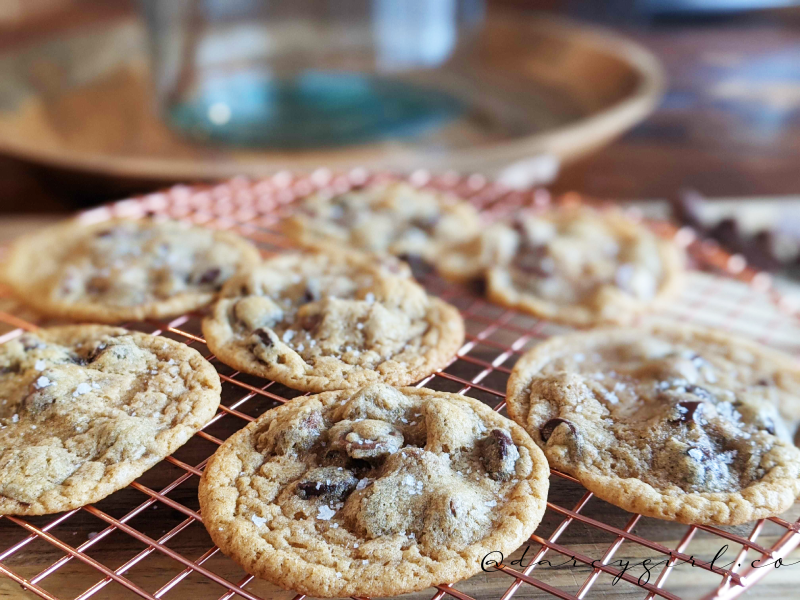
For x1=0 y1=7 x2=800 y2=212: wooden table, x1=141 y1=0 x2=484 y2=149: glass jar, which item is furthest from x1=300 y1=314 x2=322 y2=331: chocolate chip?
x1=141 y1=0 x2=484 y2=149: glass jar

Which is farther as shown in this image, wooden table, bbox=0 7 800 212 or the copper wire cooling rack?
wooden table, bbox=0 7 800 212

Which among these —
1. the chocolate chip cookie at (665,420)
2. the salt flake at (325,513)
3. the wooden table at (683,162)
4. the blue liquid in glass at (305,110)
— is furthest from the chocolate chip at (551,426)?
the blue liquid in glass at (305,110)

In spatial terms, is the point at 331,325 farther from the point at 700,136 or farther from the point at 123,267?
the point at 700,136

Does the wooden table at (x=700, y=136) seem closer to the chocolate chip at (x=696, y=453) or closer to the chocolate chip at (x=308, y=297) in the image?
the chocolate chip at (x=308, y=297)

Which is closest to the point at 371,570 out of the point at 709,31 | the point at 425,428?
the point at 425,428

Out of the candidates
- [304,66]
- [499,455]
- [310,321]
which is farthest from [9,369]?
[304,66]

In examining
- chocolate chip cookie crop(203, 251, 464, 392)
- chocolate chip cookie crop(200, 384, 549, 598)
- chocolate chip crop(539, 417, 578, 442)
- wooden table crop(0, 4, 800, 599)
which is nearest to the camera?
chocolate chip cookie crop(200, 384, 549, 598)

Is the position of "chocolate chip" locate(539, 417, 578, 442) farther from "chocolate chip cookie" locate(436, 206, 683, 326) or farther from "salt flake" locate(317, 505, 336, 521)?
"chocolate chip cookie" locate(436, 206, 683, 326)
